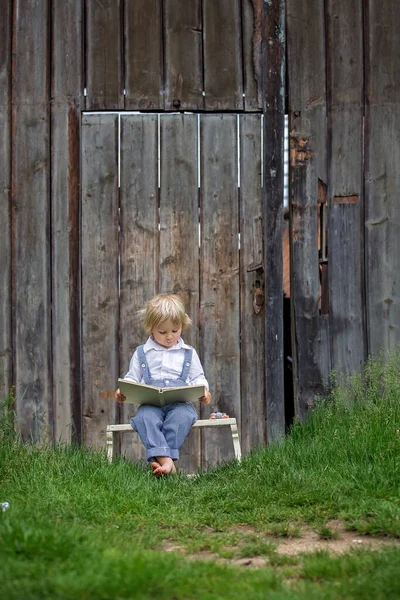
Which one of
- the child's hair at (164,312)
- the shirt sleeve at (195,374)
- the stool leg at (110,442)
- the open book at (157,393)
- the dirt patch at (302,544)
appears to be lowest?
the dirt patch at (302,544)

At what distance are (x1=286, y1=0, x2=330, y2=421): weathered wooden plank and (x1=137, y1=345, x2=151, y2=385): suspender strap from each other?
1096mm

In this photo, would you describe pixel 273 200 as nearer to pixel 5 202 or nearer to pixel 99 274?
pixel 99 274

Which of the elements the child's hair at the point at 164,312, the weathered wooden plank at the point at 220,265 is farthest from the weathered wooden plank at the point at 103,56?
the child's hair at the point at 164,312

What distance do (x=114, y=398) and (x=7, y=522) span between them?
2.50m

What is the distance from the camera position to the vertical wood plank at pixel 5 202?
580 centimetres

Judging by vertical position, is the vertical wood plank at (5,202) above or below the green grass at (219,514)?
above

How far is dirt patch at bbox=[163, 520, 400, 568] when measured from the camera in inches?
134

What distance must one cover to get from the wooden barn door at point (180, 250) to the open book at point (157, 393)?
64 centimetres

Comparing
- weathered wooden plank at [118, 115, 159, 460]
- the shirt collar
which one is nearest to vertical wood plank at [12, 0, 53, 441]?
weathered wooden plank at [118, 115, 159, 460]

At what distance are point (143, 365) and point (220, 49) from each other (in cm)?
225

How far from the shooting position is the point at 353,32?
6020 millimetres

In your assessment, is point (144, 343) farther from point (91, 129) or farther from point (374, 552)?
point (374, 552)

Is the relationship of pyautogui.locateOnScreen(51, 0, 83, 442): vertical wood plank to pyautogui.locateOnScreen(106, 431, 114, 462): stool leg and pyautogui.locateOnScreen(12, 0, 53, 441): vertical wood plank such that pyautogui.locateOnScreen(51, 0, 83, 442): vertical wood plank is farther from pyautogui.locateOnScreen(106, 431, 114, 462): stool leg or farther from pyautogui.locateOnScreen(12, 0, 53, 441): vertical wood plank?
pyautogui.locateOnScreen(106, 431, 114, 462): stool leg

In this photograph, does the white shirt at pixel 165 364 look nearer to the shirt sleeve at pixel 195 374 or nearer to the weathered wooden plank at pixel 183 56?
the shirt sleeve at pixel 195 374
